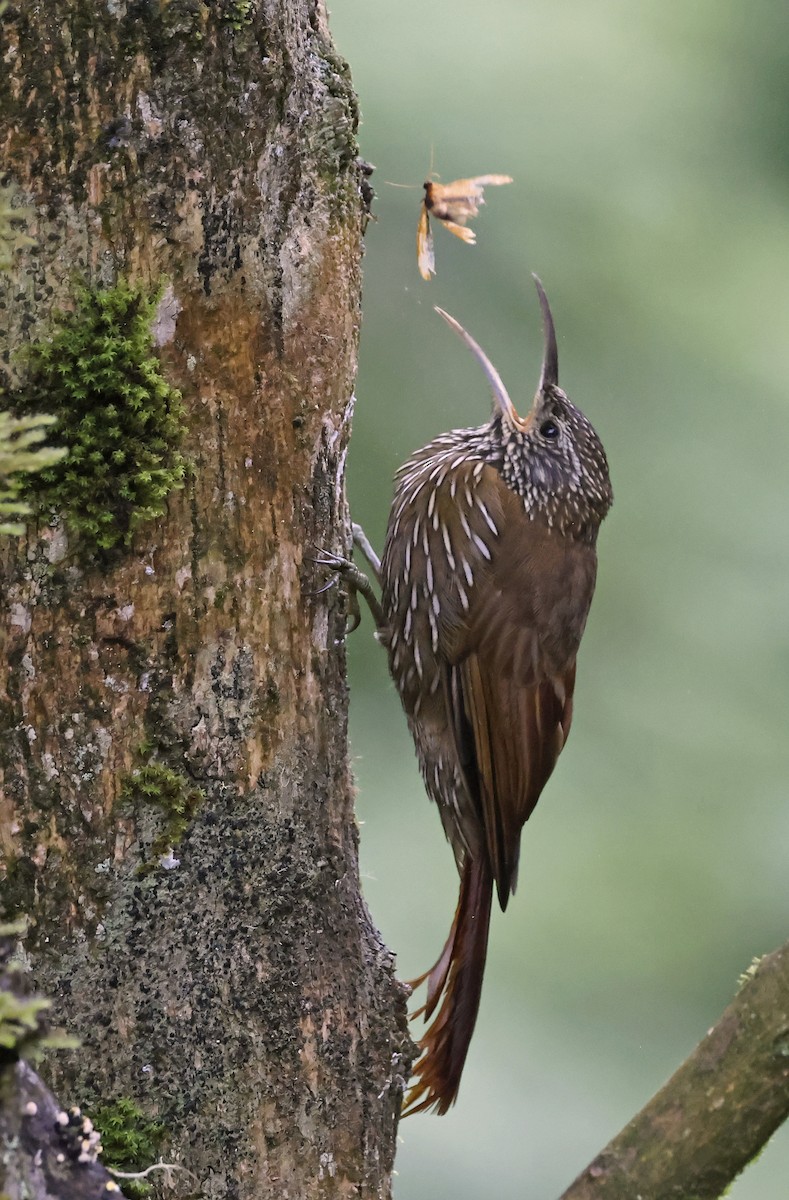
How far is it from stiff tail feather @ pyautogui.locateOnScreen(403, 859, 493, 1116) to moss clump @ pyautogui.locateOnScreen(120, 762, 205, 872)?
2.81ft

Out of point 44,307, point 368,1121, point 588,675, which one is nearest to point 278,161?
point 44,307

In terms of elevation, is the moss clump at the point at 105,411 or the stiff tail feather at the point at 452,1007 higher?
the moss clump at the point at 105,411

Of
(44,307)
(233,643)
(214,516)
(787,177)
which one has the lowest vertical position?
(233,643)

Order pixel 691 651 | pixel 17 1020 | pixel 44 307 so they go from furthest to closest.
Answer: pixel 691 651 → pixel 44 307 → pixel 17 1020

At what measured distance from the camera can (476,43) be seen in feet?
15.8

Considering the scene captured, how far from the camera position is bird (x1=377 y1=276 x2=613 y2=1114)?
2625 mm

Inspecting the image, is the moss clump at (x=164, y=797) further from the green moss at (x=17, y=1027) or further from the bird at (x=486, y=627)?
the bird at (x=486, y=627)

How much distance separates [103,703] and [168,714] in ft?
0.29

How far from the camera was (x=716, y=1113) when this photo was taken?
1946 millimetres

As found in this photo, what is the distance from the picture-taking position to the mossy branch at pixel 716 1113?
1938 millimetres

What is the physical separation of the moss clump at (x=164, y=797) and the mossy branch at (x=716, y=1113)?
34.9 inches

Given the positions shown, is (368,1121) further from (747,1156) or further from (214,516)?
(214,516)

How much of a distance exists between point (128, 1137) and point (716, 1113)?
89 centimetres

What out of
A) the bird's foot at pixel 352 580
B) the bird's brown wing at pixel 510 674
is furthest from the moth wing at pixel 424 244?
the bird's foot at pixel 352 580
